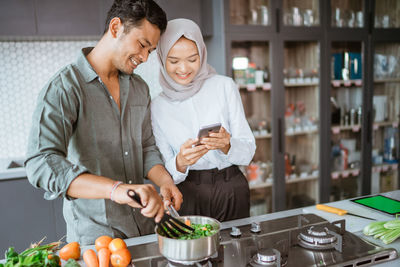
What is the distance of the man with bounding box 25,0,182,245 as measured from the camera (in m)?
1.28

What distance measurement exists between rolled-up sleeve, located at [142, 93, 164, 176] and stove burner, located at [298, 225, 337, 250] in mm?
740

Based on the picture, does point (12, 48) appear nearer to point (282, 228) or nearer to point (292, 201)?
point (282, 228)

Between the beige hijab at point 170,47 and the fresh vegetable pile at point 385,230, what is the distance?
1.05m

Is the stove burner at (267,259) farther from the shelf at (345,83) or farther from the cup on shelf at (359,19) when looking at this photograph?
the cup on shelf at (359,19)

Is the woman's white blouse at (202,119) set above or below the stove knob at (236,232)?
above

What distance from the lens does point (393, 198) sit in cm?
175

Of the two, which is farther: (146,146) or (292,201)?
(292,201)

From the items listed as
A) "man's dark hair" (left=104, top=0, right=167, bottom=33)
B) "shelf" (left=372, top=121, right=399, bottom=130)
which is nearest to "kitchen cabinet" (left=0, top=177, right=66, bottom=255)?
"man's dark hair" (left=104, top=0, right=167, bottom=33)

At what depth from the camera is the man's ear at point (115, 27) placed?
1.42 meters

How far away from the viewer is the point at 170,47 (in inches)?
69.3

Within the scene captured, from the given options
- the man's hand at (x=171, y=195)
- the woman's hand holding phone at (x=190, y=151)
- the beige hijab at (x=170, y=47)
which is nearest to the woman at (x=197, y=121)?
the beige hijab at (x=170, y=47)

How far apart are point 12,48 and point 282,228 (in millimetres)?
2740

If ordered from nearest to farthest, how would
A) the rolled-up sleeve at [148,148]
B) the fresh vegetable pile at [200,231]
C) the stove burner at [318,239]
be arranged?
1. the fresh vegetable pile at [200,231]
2. the stove burner at [318,239]
3. the rolled-up sleeve at [148,148]

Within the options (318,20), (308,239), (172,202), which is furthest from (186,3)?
(308,239)
